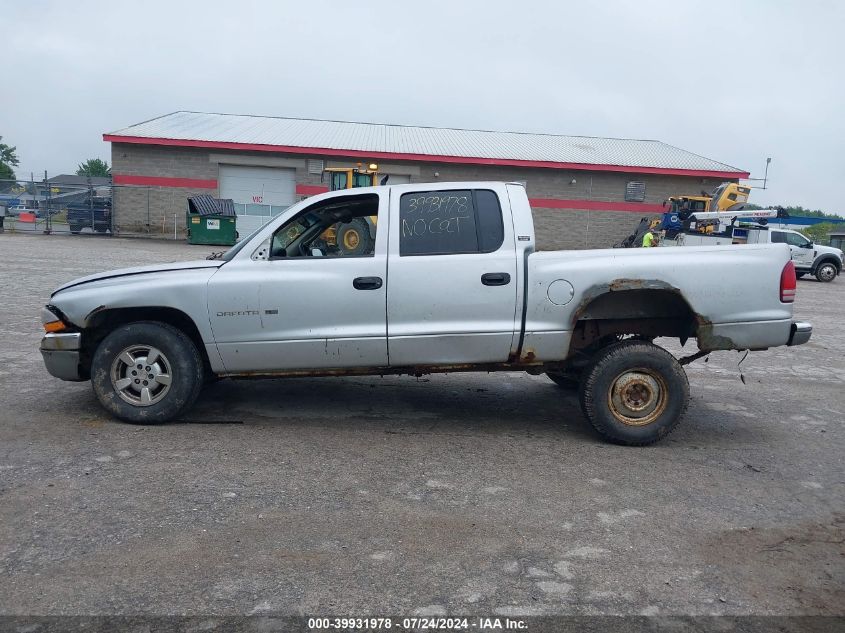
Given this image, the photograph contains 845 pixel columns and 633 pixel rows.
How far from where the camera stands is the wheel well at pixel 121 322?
5.49 metres

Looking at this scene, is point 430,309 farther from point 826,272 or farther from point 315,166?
point 315,166

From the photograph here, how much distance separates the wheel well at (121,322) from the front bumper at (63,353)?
8cm

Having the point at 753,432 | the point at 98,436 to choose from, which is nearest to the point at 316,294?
the point at 98,436

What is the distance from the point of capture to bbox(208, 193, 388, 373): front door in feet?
17.5

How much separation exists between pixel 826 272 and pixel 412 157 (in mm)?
16546

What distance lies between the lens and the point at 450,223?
18.0 feet

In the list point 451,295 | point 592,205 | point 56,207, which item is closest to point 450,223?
point 451,295

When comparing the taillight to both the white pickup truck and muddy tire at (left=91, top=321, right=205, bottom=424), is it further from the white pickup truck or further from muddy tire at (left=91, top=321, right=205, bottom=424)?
the white pickup truck

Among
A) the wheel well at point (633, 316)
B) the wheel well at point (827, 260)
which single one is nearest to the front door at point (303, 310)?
the wheel well at point (633, 316)

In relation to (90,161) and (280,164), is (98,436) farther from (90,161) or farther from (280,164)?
(90,161)

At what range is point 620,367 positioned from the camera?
5336 mm

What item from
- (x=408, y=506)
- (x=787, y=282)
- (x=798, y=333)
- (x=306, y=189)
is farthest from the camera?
(x=306, y=189)

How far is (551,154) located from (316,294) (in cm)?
2936

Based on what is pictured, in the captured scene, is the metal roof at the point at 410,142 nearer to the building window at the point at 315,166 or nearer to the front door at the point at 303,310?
the building window at the point at 315,166
